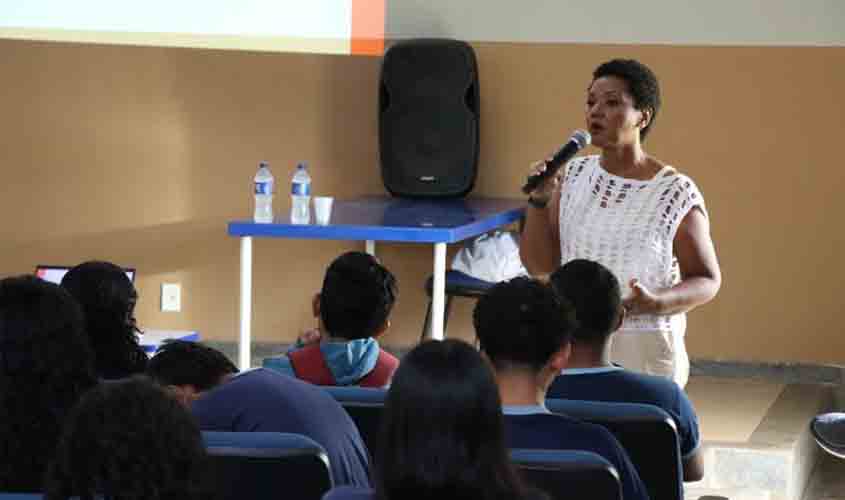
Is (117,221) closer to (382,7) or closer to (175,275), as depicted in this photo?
(175,275)

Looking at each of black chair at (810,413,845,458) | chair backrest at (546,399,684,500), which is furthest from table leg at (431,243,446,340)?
black chair at (810,413,845,458)

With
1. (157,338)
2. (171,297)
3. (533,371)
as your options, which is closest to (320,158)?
(171,297)

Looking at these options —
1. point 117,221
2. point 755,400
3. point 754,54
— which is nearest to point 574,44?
point 754,54

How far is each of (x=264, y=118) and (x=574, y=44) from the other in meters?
1.49

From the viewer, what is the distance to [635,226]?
3.60 metres

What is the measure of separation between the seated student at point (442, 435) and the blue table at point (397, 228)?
394 cm

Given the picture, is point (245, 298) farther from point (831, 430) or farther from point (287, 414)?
point (831, 430)

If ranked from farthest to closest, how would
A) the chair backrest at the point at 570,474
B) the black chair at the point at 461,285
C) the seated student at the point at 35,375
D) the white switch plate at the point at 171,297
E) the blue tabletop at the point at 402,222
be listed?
1. the white switch plate at the point at 171,297
2. the black chair at the point at 461,285
3. the blue tabletop at the point at 402,222
4. the seated student at the point at 35,375
5. the chair backrest at the point at 570,474

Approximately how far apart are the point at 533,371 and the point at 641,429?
0.34m

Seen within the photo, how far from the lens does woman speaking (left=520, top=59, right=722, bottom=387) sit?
11.7 ft

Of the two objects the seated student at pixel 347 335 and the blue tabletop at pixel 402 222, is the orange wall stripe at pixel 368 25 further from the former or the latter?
the seated student at pixel 347 335

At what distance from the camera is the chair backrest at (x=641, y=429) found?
2.85 meters

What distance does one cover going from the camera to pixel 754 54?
7.03 meters

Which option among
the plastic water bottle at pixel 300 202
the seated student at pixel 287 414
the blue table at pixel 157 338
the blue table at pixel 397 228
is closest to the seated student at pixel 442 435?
the seated student at pixel 287 414
